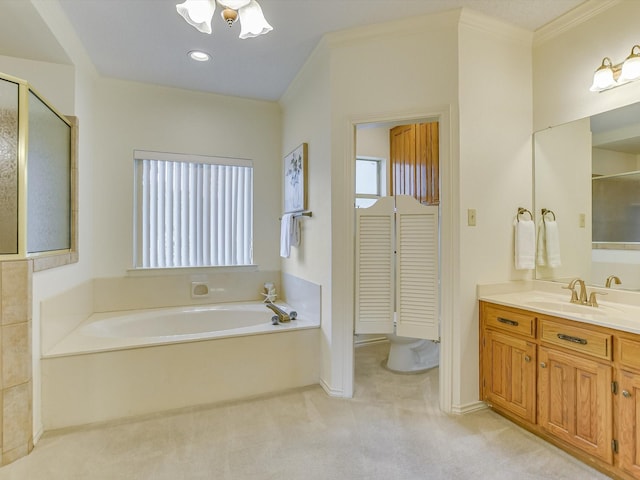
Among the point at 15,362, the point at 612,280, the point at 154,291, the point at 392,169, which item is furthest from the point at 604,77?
the point at 154,291

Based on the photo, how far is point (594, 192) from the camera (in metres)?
2.12

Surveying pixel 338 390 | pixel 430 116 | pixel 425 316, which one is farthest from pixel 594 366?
pixel 430 116

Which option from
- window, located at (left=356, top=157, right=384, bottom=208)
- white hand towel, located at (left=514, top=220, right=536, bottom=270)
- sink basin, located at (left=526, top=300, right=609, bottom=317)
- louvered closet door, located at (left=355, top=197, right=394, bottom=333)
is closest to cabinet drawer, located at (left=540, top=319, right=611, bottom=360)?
sink basin, located at (left=526, top=300, right=609, bottom=317)

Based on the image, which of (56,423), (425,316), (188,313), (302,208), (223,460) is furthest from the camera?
(188,313)

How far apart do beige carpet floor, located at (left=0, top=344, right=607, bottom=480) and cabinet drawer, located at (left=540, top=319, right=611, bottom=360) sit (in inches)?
23.3

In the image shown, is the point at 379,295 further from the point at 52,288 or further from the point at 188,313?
the point at 52,288

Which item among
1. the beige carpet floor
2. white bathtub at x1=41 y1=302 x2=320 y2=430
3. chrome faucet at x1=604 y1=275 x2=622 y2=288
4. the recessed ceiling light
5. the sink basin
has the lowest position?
the beige carpet floor

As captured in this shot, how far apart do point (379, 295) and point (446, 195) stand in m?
0.84

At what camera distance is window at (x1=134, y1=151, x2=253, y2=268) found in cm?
315

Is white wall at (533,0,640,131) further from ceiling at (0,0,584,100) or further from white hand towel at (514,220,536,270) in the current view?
white hand towel at (514,220,536,270)

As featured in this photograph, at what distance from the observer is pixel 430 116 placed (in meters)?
2.19

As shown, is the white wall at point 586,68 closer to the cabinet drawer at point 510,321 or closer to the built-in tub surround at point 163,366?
the cabinet drawer at point 510,321

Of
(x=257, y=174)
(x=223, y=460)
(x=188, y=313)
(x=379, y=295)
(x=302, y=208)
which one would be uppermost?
(x=257, y=174)

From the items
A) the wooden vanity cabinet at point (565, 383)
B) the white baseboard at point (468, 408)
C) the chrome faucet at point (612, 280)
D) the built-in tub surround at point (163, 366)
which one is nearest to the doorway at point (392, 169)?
the white baseboard at point (468, 408)
